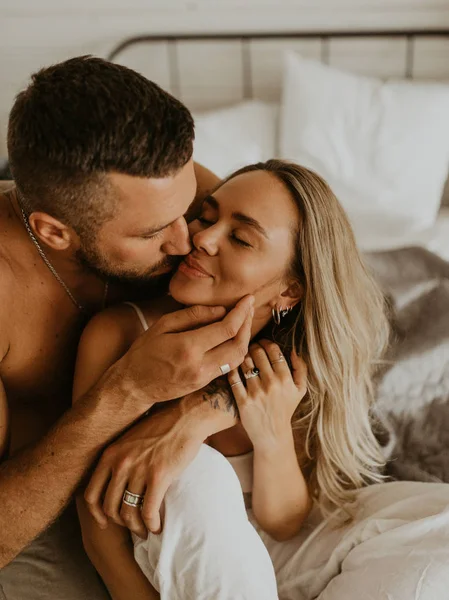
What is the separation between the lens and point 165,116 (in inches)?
45.6

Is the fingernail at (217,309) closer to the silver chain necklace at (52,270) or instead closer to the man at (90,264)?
the man at (90,264)

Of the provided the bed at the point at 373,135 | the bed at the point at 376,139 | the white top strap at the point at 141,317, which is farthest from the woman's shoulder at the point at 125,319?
the bed at the point at 373,135

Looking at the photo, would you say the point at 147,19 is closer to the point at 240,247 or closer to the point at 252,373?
the point at 240,247

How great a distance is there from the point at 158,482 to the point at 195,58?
Answer: 196cm

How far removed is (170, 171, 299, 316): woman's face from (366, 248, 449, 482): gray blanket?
43 cm

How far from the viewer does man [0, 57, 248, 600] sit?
1.12 meters

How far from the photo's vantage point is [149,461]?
1.19 metres

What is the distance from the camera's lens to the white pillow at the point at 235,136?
2.33 meters

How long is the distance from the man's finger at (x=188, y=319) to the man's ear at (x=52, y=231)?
0.25 meters

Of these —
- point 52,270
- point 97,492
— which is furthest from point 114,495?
point 52,270

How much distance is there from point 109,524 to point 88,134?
714mm

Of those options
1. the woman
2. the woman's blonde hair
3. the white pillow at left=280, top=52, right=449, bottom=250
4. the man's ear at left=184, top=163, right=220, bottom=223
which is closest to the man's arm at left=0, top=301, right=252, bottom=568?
the woman

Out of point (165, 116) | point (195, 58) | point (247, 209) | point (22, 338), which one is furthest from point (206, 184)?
point (195, 58)

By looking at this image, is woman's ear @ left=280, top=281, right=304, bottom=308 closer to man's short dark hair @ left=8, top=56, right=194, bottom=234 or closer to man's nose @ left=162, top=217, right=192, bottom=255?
man's nose @ left=162, top=217, right=192, bottom=255
